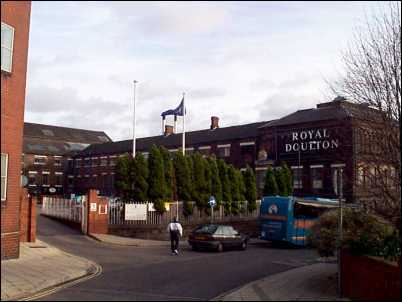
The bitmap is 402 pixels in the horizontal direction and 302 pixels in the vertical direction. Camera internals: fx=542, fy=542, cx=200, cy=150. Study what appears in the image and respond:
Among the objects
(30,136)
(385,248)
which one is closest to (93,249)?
(385,248)

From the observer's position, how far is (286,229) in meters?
30.6

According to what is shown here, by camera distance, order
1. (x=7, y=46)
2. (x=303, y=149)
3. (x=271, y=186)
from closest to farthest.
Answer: (x=7, y=46), (x=271, y=186), (x=303, y=149)

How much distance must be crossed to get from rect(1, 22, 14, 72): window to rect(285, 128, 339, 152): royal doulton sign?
35348 mm

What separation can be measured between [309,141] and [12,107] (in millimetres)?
37166

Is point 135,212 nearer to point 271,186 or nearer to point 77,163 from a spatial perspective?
point 271,186

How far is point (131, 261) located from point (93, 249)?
4.88 meters

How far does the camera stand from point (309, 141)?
52469 millimetres

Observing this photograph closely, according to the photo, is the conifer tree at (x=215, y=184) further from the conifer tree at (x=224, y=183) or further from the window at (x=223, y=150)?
the window at (x=223, y=150)

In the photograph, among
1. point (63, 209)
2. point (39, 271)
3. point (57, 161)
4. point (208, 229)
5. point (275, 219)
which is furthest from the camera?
point (57, 161)

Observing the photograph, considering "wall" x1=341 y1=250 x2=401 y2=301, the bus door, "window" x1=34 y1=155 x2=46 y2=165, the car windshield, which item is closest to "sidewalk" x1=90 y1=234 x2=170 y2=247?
the car windshield

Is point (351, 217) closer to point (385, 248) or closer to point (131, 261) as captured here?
point (385, 248)

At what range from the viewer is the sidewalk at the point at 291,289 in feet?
41.2

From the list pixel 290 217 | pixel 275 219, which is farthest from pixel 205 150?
pixel 290 217

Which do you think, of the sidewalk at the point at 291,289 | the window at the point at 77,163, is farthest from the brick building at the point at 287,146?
the sidewalk at the point at 291,289
